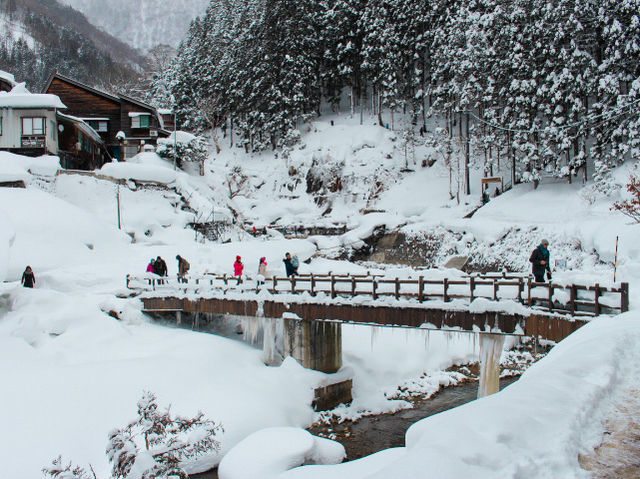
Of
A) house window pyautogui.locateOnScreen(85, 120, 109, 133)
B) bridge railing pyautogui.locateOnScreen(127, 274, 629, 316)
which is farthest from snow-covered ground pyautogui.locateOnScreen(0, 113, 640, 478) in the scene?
house window pyautogui.locateOnScreen(85, 120, 109, 133)

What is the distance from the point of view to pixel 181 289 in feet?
65.6

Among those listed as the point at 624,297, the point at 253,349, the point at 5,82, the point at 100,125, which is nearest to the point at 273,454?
the point at 624,297

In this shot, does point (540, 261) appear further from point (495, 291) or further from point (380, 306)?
point (380, 306)

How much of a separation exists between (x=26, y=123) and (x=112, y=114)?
13.4 m

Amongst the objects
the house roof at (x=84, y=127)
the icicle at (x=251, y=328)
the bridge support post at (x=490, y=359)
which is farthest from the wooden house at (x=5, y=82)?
the bridge support post at (x=490, y=359)

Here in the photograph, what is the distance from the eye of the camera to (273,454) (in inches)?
397

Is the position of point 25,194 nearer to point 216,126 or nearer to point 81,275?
point 81,275

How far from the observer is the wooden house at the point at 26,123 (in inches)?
1460

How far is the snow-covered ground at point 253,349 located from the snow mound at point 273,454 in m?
0.11

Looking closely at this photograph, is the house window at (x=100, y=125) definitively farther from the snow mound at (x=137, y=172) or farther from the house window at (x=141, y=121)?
the snow mound at (x=137, y=172)

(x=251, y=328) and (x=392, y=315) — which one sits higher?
(x=392, y=315)

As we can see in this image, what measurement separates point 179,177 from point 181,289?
2443 cm

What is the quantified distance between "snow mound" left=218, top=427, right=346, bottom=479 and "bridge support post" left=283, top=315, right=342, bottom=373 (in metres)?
6.00

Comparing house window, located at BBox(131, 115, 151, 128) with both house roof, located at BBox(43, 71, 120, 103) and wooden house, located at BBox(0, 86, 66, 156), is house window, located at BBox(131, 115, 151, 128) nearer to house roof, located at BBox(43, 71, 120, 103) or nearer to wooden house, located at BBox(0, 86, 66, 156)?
house roof, located at BBox(43, 71, 120, 103)
